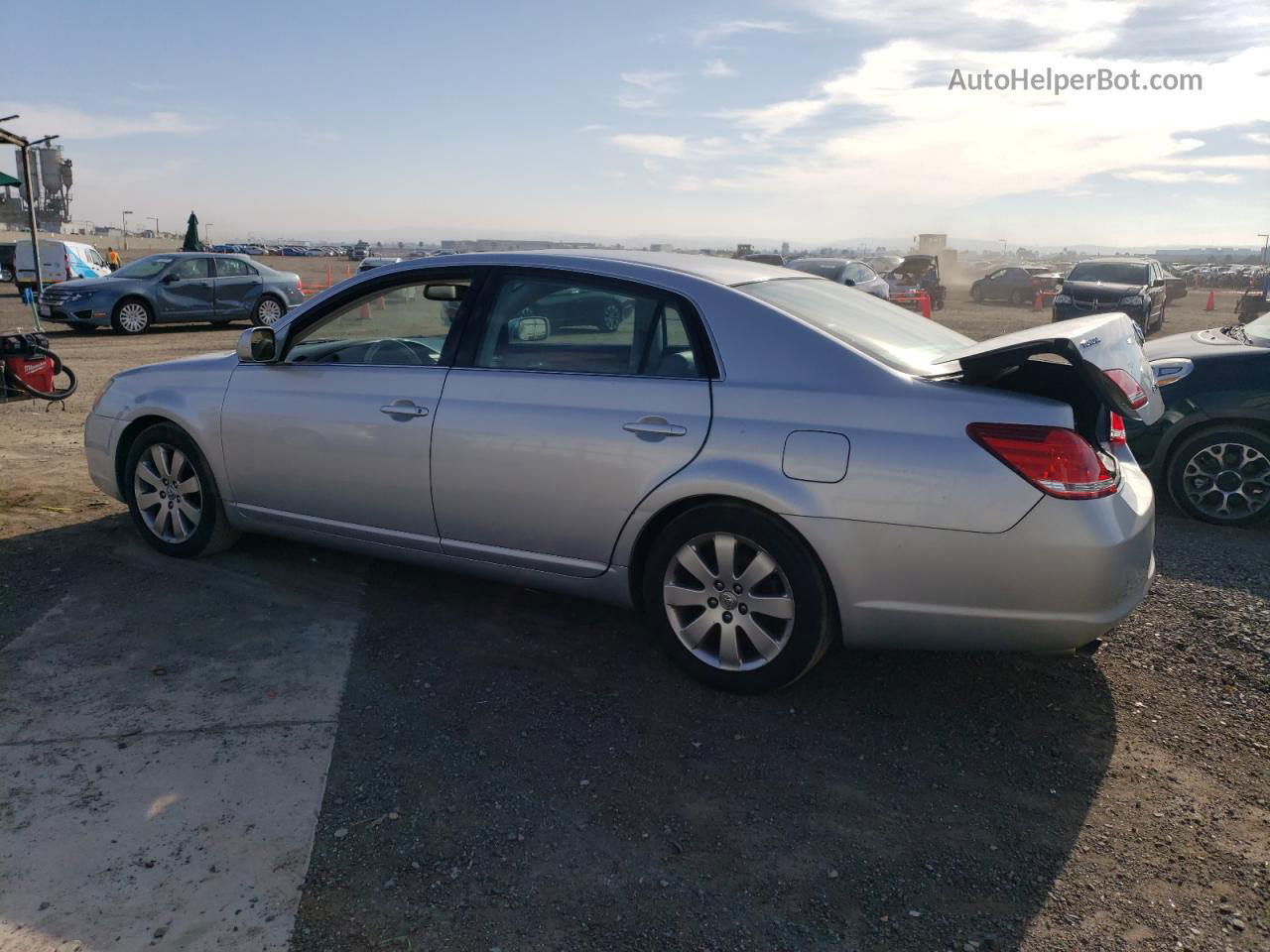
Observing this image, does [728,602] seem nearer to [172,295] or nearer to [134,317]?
[134,317]

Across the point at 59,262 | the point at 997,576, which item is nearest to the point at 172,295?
the point at 59,262

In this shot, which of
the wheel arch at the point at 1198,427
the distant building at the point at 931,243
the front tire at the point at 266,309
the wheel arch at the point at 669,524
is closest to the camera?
the wheel arch at the point at 669,524

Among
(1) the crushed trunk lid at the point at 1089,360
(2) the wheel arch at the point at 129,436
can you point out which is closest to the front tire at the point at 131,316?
(2) the wheel arch at the point at 129,436

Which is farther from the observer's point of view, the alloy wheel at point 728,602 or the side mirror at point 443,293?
the side mirror at point 443,293

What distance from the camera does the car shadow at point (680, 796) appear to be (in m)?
2.60

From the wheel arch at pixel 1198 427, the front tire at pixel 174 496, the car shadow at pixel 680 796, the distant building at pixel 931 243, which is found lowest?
the car shadow at pixel 680 796

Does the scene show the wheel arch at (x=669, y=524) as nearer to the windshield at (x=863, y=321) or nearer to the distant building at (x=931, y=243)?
the windshield at (x=863, y=321)

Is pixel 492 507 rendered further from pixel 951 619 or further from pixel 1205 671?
pixel 1205 671

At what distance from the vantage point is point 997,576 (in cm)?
332

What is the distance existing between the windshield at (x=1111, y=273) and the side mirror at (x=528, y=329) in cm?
2241

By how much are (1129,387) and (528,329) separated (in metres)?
2.29

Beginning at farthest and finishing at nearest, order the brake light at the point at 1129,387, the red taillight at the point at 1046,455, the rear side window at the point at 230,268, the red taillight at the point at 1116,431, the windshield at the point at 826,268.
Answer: the windshield at the point at 826,268, the rear side window at the point at 230,268, the red taillight at the point at 1116,431, the brake light at the point at 1129,387, the red taillight at the point at 1046,455

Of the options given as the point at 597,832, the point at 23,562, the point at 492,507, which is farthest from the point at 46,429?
the point at 597,832

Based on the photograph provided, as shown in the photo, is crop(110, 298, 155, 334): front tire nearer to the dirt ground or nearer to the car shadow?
the dirt ground
